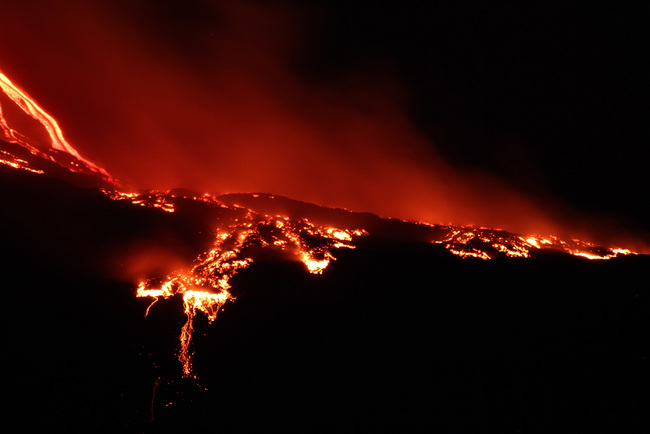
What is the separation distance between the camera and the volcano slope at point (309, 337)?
16.8 feet

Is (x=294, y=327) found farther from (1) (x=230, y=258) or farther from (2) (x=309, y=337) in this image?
(1) (x=230, y=258)

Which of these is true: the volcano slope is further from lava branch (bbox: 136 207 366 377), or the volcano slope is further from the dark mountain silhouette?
lava branch (bbox: 136 207 366 377)

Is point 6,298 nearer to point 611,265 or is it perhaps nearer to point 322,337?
point 322,337

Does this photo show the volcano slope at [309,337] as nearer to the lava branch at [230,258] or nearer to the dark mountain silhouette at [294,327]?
the dark mountain silhouette at [294,327]

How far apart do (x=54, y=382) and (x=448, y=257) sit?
671 centimetres

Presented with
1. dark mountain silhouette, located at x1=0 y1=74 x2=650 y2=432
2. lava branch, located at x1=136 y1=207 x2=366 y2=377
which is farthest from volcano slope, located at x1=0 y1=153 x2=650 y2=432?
lava branch, located at x1=136 y1=207 x2=366 y2=377

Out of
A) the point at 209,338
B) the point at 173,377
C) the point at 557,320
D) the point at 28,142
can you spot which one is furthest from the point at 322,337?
the point at 28,142

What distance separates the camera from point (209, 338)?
609cm

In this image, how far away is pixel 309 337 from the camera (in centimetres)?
631

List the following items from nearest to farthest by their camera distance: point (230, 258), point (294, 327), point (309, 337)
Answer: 1. point (309, 337)
2. point (294, 327)
3. point (230, 258)

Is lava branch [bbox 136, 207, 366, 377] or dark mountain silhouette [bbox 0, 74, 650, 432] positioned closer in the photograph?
dark mountain silhouette [bbox 0, 74, 650, 432]

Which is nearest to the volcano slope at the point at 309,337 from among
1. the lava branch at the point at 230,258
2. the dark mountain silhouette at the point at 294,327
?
the dark mountain silhouette at the point at 294,327

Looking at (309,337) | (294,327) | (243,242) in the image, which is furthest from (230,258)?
(309,337)

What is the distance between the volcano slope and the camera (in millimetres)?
5109
